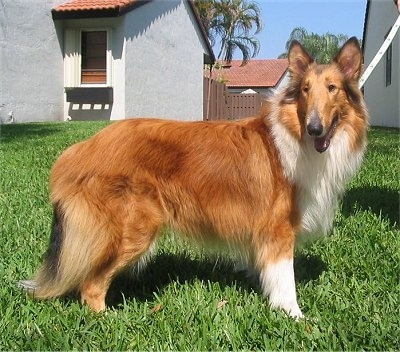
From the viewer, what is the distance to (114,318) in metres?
3.44

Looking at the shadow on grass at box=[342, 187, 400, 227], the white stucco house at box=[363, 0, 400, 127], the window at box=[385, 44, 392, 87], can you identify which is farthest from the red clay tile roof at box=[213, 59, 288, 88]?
the shadow on grass at box=[342, 187, 400, 227]

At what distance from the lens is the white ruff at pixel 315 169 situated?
145 inches

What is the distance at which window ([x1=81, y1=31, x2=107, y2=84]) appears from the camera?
69.1ft

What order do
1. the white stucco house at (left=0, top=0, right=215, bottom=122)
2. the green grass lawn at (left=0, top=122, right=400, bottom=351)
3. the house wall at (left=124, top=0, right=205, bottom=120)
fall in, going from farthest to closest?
1. the house wall at (left=124, top=0, right=205, bottom=120)
2. the white stucco house at (left=0, top=0, right=215, bottom=122)
3. the green grass lawn at (left=0, top=122, right=400, bottom=351)

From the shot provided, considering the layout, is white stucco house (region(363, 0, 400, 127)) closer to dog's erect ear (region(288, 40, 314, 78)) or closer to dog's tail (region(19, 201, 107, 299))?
dog's erect ear (region(288, 40, 314, 78))

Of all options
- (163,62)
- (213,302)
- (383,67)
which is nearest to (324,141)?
(213,302)

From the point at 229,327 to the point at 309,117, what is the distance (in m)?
1.51

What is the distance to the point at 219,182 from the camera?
144 inches

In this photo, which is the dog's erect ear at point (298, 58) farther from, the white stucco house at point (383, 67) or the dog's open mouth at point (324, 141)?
the white stucco house at point (383, 67)

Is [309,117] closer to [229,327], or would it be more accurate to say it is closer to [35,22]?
[229,327]

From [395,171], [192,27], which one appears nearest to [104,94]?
[192,27]

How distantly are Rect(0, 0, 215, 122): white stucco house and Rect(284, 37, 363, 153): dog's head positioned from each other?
1672 cm

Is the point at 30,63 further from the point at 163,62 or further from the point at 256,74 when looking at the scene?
the point at 256,74

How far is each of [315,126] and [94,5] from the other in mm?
18311
